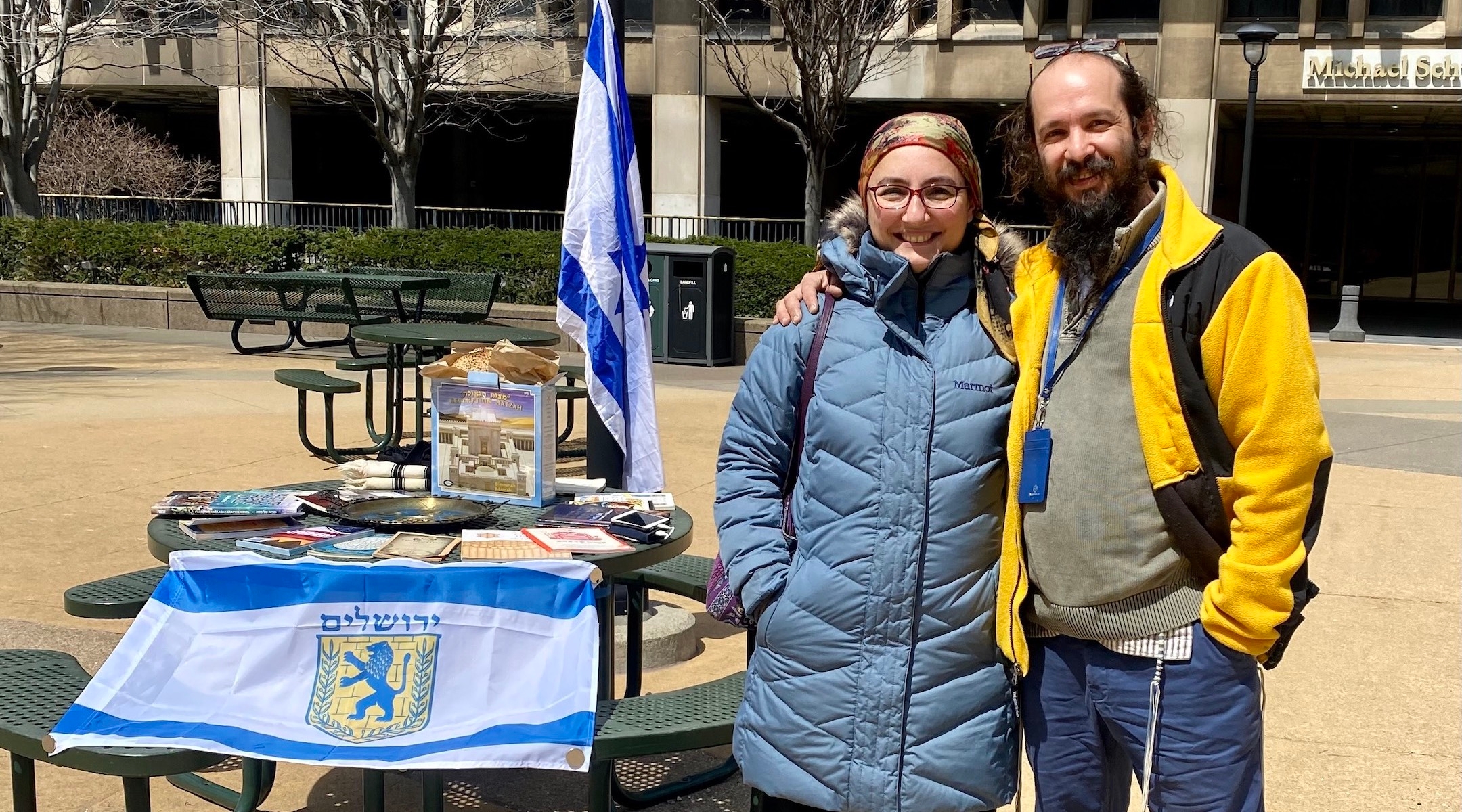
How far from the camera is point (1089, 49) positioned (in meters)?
2.32

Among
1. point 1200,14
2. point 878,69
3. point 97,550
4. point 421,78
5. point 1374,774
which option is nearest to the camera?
point 1374,774

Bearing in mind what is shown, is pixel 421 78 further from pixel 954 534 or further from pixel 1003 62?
pixel 954 534

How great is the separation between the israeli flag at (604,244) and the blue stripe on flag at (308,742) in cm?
223

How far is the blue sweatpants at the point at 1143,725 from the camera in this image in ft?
7.27

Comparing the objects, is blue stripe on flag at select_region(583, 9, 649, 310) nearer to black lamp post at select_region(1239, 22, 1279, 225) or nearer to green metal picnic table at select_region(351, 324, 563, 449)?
green metal picnic table at select_region(351, 324, 563, 449)

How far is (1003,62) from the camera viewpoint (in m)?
23.5

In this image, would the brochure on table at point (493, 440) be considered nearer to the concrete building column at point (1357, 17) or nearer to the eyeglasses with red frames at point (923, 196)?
the eyeglasses with red frames at point (923, 196)

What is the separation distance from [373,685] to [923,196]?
1579mm

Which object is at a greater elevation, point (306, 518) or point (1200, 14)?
point (1200, 14)

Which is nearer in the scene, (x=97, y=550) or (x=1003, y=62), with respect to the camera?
(x=97, y=550)

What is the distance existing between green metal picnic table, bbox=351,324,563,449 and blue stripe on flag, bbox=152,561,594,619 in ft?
13.1

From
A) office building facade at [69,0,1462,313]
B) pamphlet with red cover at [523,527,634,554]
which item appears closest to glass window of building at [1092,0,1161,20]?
office building facade at [69,0,1462,313]

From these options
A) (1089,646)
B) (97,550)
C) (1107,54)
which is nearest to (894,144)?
(1107,54)

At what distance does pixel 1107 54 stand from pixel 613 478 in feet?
10.5
